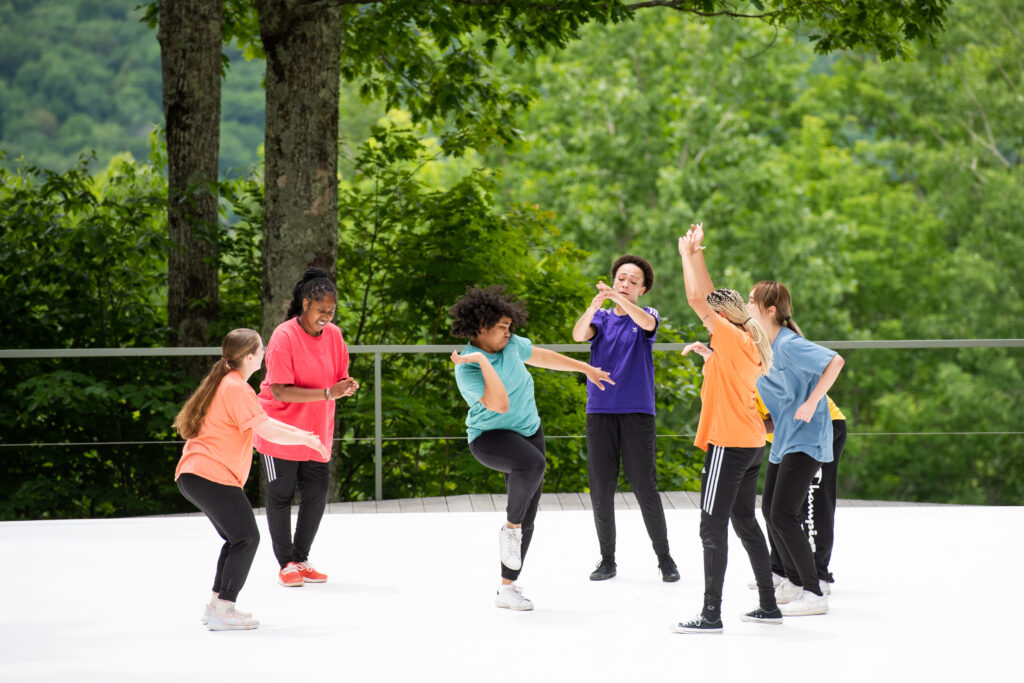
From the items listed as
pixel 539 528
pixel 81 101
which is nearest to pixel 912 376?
pixel 539 528

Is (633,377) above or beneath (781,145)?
beneath

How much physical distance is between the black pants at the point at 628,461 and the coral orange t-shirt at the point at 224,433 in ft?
5.58

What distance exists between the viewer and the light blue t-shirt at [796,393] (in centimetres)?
481

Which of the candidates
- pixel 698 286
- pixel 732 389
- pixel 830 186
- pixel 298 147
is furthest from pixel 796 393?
pixel 830 186

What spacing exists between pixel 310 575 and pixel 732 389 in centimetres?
229

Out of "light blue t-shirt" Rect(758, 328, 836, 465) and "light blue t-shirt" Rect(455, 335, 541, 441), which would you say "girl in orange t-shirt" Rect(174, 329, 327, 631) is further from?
"light blue t-shirt" Rect(758, 328, 836, 465)

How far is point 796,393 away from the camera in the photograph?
4871 millimetres

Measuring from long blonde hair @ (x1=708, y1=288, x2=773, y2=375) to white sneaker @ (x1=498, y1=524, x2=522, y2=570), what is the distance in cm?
130

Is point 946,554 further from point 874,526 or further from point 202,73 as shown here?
point 202,73

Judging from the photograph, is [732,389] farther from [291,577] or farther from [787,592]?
[291,577]

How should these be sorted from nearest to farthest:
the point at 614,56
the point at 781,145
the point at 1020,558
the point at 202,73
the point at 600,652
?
1. the point at 600,652
2. the point at 1020,558
3. the point at 202,73
4. the point at 614,56
5. the point at 781,145

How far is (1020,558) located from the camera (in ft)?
20.3

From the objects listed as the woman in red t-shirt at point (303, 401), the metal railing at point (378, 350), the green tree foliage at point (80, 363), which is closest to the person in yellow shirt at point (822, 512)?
the woman in red t-shirt at point (303, 401)

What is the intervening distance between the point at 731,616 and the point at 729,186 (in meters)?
24.8
